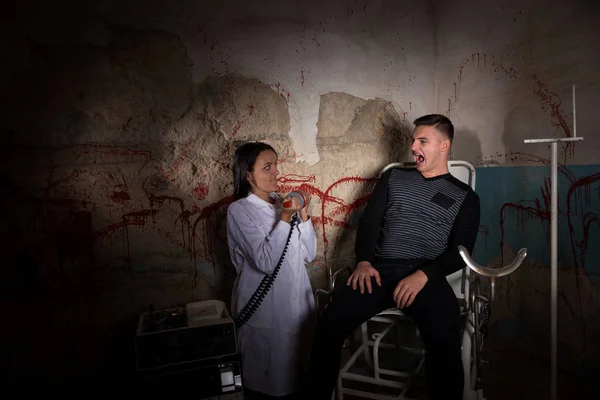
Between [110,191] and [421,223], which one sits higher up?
[110,191]

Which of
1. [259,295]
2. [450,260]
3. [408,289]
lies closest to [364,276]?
[408,289]

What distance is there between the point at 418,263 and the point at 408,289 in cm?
27

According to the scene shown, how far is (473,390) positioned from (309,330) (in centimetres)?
94

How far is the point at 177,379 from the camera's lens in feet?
6.93

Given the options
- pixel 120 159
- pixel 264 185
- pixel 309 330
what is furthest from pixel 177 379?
pixel 120 159

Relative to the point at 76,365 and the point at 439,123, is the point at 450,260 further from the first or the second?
the point at 76,365

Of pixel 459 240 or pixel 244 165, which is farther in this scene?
pixel 244 165

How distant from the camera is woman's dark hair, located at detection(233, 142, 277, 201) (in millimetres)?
2467

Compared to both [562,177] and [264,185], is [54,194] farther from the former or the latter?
[562,177]

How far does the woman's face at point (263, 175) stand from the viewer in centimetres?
246

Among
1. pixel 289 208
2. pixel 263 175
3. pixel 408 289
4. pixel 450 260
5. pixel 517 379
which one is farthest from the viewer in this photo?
pixel 517 379

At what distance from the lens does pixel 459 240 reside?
2.24 meters

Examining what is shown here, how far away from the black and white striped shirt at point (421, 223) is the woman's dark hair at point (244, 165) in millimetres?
720

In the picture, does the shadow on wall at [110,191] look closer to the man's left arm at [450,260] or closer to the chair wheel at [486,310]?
the man's left arm at [450,260]
